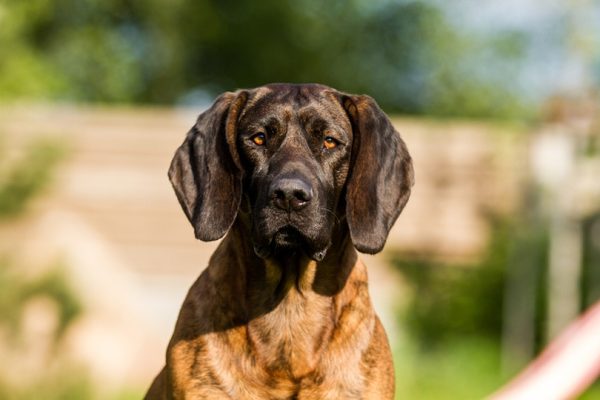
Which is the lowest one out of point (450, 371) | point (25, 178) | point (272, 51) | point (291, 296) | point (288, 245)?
point (291, 296)

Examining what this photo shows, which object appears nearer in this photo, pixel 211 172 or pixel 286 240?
pixel 286 240

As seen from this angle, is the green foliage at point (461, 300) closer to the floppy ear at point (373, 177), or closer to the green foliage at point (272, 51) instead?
the floppy ear at point (373, 177)

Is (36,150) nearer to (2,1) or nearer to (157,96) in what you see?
(2,1)

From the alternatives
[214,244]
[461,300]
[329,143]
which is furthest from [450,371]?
[329,143]

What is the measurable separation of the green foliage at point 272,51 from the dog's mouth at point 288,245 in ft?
73.2

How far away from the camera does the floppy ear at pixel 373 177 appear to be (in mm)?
4742

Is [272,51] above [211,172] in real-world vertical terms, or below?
above

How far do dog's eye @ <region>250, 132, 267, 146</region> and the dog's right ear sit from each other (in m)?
0.11

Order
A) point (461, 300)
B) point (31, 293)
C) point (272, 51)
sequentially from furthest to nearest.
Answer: point (272, 51), point (461, 300), point (31, 293)

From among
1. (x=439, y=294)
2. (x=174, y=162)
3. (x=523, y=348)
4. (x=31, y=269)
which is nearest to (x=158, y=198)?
(x=439, y=294)

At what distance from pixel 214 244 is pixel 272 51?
12771 millimetres

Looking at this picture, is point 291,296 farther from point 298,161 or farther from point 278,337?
point 298,161

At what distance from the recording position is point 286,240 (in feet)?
14.9

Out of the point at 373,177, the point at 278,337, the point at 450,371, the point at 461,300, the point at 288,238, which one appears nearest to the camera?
the point at 288,238
